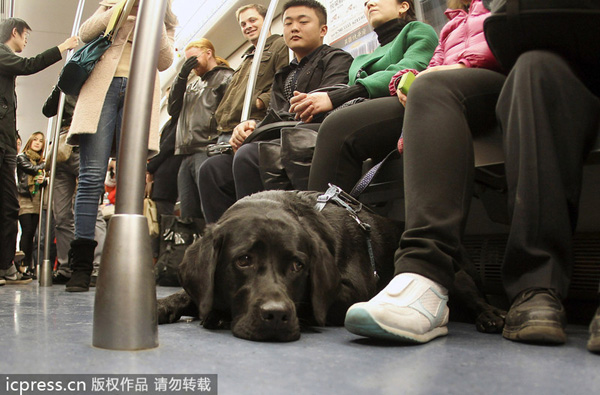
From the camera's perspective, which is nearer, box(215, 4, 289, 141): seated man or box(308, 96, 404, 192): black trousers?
box(308, 96, 404, 192): black trousers

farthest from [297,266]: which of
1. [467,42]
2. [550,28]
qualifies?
[467,42]

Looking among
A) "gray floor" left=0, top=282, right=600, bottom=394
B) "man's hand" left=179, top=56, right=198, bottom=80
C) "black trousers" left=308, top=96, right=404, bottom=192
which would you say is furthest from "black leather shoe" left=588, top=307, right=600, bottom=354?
"man's hand" left=179, top=56, right=198, bottom=80

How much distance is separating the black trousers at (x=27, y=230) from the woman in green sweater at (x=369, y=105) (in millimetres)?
4834

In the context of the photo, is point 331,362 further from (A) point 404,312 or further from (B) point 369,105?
(B) point 369,105

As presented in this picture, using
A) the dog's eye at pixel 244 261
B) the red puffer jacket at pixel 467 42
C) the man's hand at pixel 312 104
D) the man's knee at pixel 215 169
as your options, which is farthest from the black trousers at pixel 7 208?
the red puffer jacket at pixel 467 42

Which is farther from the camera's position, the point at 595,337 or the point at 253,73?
the point at 253,73

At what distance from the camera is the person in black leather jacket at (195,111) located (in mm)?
3842

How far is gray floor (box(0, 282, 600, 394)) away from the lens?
0.77 meters

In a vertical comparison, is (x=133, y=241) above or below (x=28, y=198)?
below

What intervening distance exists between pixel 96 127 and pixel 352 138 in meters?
1.49

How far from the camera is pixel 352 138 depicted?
6.31 feet

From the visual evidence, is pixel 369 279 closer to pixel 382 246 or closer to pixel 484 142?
pixel 382 246

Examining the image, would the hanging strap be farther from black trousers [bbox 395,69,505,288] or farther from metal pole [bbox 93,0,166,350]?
black trousers [bbox 395,69,505,288]

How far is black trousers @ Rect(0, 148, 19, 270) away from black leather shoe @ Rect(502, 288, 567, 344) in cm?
353
